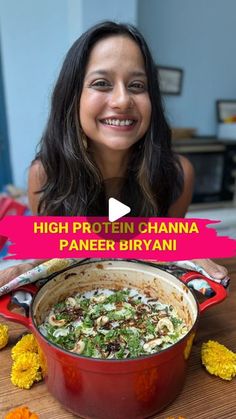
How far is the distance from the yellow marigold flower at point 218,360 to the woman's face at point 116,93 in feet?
1.41

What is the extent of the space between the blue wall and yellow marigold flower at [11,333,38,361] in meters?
1.72

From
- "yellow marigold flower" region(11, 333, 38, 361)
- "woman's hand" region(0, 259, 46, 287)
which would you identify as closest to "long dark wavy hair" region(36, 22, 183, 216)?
"woman's hand" region(0, 259, 46, 287)

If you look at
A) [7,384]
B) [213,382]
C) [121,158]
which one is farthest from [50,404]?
[121,158]

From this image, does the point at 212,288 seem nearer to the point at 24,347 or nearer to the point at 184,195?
the point at 24,347

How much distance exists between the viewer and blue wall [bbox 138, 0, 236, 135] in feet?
6.53

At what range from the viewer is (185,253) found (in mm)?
528

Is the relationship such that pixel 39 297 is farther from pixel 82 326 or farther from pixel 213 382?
pixel 213 382

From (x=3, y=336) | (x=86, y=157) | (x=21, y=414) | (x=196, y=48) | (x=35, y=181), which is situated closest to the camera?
(x=21, y=414)

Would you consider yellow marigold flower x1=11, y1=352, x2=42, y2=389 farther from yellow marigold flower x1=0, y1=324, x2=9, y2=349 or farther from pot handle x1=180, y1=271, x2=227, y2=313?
pot handle x1=180, y1=271, x2=227, y2=313

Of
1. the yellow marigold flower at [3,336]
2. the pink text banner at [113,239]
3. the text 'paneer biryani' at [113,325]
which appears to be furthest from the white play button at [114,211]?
the yellow marigold flower at [3,336]

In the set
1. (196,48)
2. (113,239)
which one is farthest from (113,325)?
(196,48)

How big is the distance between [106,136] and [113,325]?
389mm

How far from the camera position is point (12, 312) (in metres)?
0.42

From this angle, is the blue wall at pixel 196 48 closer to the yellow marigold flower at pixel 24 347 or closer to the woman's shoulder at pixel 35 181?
the woman's shoulder at pixel 35 181
